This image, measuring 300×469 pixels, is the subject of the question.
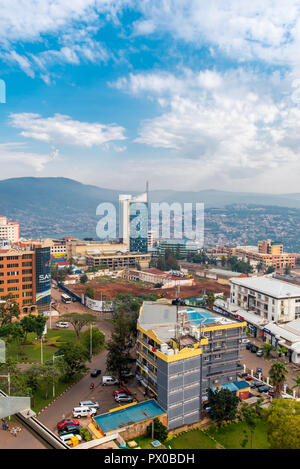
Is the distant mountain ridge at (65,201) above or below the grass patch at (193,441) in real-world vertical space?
above

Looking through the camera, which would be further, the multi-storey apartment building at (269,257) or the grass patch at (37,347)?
the multi-storey apartment building at (269,257)

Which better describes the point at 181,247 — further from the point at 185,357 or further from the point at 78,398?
the point at 185,357

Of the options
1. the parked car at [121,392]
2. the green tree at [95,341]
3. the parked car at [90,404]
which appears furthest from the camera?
the green tree at [95,341]

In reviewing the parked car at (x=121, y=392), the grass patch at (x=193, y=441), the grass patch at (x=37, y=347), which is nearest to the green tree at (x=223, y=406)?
the grass patch at (x=193, y=441)

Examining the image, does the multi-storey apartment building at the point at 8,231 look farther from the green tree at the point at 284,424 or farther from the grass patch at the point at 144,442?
the green tree at the point at 284,424

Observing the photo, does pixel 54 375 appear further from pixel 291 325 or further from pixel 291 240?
pixel 291 240

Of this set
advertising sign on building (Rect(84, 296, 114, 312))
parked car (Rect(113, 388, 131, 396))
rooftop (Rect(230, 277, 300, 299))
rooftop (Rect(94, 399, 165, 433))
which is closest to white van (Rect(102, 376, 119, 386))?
parked car (Rect(113, 388, 131, 396))
